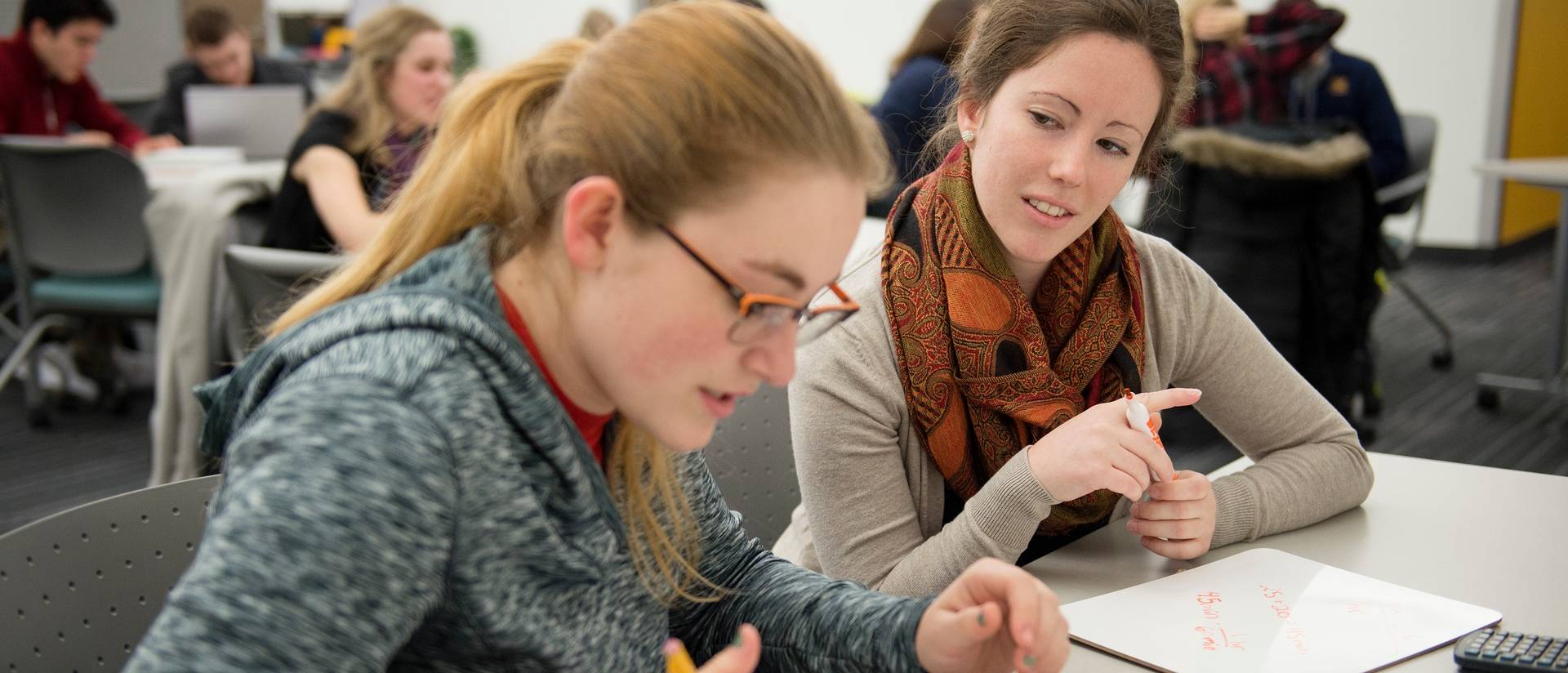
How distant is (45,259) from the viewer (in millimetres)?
3760

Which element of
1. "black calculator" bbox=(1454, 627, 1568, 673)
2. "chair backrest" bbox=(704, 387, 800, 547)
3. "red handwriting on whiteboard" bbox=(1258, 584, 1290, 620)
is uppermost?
"black calculator" bbox=(1454, 627, 1568, 673)

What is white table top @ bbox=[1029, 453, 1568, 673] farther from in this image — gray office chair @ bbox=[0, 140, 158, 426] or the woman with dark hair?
gray office chair @ bbox=[0, 140, 158, 426]

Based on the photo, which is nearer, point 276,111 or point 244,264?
point 244,264

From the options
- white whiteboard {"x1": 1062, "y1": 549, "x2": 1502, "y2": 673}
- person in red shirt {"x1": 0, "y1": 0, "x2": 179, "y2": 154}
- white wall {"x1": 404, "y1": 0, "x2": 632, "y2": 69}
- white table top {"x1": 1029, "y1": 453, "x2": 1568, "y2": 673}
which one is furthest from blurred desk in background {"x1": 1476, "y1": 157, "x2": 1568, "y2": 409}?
white wall {"x1": 404, "y1": 0, "x2": 632, "y2": 69}

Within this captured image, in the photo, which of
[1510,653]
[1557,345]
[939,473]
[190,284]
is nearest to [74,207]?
[190,284]

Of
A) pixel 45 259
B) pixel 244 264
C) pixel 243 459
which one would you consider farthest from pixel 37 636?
pixel 45 259

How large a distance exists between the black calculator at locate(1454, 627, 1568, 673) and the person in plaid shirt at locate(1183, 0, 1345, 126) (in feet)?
10.3

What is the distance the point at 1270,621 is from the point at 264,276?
1.79 metres

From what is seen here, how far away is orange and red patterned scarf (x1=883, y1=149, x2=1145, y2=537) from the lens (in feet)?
4.30

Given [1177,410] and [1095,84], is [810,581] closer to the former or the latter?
[1095,84]

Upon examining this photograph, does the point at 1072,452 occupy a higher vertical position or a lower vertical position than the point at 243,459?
lower

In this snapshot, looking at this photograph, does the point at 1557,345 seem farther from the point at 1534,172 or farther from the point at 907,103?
the point at 907,103

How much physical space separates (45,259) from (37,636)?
3248 mm

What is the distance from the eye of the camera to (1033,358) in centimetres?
135
